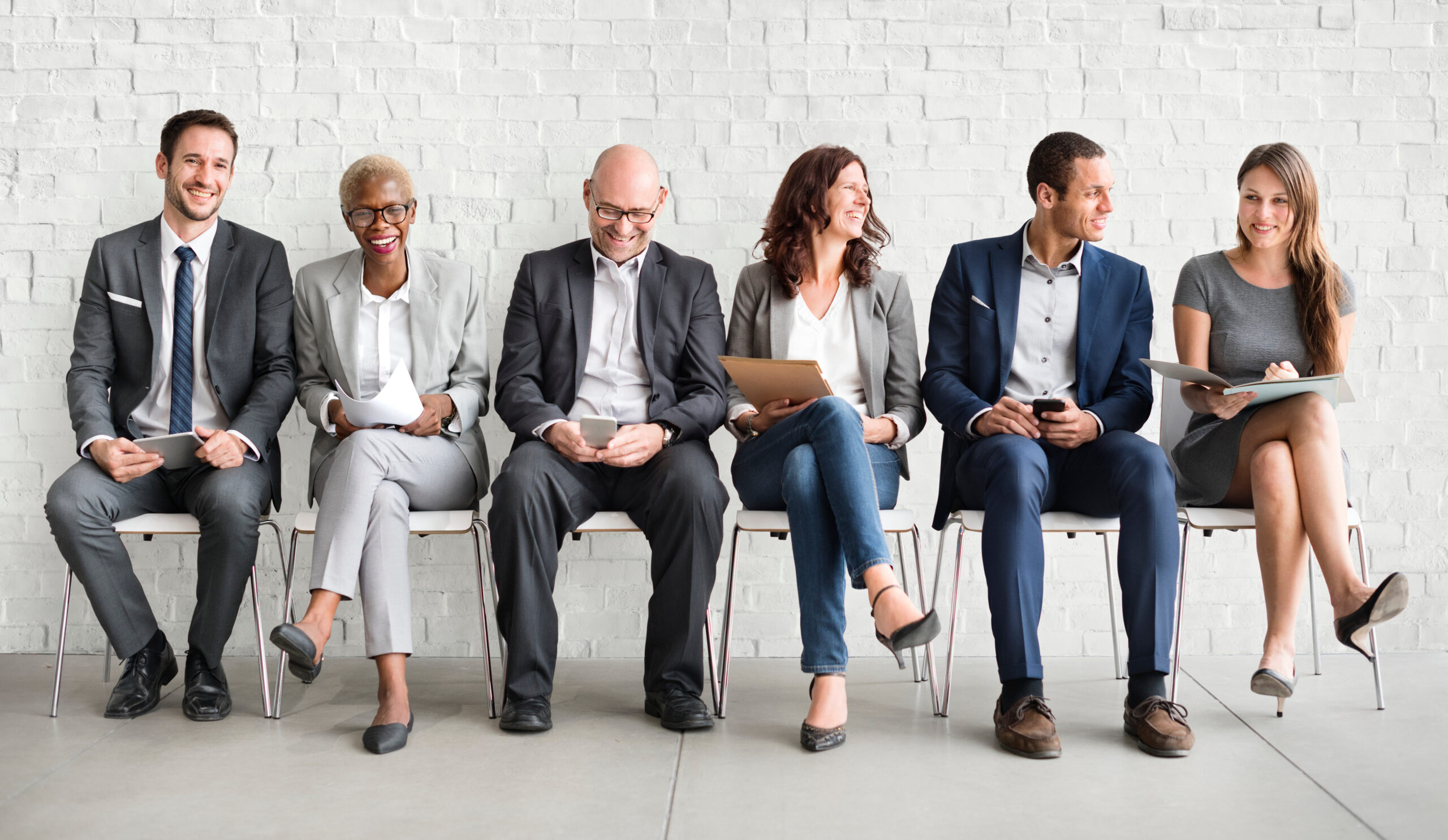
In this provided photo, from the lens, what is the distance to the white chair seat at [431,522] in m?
2.77

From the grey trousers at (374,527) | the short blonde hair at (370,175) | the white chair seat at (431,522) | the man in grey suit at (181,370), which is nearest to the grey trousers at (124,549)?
the man in grey suit at (181,370)

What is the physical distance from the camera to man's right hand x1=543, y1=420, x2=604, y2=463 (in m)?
2.70

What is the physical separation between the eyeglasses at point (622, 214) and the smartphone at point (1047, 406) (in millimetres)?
1075

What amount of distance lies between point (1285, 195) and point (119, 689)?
3117 mm

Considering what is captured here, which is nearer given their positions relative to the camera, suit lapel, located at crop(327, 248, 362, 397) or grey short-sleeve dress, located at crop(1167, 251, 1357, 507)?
grey short-sleeve dress, located at crop(1167, 251, 1357, 507)

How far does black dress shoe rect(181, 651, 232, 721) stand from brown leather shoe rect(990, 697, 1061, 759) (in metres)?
1.83

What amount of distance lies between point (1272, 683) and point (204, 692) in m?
2.45

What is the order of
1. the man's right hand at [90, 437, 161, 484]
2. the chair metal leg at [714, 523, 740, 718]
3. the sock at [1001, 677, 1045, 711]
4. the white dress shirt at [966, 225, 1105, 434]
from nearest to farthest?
the sock at [1001, 677, 1045, 711] < the chair metal leg at [714, 523, 740, 718] < the man's right hand at [90, 437, 161, 484] < the white dress shirt at [966, 225, 1105, 434]

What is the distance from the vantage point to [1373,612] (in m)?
2.41

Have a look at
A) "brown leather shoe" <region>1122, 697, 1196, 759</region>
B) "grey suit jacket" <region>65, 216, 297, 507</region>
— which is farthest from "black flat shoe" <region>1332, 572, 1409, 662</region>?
"grey suit jacket" <region>65, 216, 297, 507</region>

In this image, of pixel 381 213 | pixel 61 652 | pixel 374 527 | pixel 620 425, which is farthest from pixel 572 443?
pixel 61 652

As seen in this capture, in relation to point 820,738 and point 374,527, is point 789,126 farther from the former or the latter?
point 820,738

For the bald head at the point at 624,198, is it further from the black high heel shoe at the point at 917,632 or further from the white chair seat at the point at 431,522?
the black high heel shoe at the point at 917,632

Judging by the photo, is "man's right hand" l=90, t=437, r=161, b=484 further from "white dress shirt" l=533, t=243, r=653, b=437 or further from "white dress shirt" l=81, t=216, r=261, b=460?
"white dress shirt" l=533, t=243, r=653, b=437
